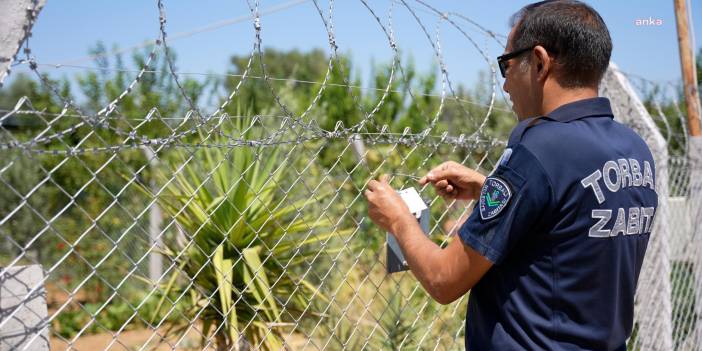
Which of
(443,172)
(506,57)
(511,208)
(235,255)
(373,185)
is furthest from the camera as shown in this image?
(235,255)

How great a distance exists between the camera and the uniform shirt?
1.53 meters

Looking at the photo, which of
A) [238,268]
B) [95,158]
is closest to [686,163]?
[238,268]

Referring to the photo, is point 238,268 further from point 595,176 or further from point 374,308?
point 374,308

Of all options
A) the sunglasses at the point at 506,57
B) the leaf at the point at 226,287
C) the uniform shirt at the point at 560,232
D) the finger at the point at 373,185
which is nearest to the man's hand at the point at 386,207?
the finger at the point at 373,185

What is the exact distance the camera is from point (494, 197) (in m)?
1.56

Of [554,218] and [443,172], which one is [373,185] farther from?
[554,218]

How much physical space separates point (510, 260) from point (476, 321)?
0.67ft

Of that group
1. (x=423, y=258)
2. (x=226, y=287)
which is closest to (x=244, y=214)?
(x=226, y=287)

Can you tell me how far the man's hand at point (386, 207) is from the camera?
1817 millimetres

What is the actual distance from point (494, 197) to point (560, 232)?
0.17 metres

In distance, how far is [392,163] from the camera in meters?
8.05

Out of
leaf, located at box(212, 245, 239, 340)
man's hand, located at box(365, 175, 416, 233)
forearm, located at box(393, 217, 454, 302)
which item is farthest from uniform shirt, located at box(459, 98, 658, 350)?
leaf, located at box(212, 245, 239, 340)

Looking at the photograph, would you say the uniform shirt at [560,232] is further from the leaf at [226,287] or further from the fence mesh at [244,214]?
the leaf at [226,287]

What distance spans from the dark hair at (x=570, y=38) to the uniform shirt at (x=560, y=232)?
0.08 meters
